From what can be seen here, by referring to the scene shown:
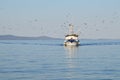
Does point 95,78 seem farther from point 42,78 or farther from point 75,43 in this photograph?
point 75,43

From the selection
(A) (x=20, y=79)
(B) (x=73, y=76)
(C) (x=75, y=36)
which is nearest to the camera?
(A) (x=20, y=79)

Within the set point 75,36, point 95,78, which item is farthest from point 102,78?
point 75,36

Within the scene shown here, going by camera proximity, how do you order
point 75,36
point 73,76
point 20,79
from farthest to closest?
1. point 75,36
2. point 73,76
3. point 20,79

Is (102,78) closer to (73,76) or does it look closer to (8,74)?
(73,76)

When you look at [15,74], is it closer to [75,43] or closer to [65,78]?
[65,78]

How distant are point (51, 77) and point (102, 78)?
560cm

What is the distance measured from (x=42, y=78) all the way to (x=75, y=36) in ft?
415

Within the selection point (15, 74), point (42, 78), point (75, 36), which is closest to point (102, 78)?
point (42, 78)

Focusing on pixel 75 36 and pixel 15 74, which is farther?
pixel 75 36

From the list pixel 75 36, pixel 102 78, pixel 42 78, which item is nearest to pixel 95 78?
pixel 102 78

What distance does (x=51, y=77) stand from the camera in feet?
134

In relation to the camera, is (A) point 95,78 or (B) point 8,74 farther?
(B) point 8,74

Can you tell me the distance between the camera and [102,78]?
39781mm

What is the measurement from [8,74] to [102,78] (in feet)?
36.8
